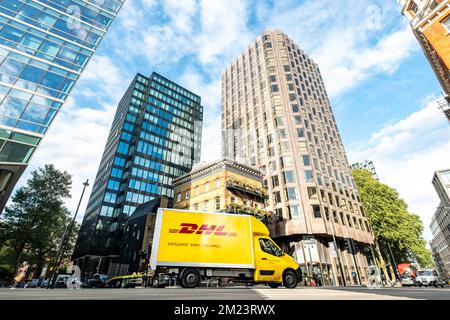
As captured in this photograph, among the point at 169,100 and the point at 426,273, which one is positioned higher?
the point at 169,100

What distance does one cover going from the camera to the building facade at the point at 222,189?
33.7 m

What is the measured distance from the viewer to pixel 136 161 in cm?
6512

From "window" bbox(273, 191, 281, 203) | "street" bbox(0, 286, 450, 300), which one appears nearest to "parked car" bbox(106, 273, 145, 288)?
"street" bbox(0, 286, 450, 300)

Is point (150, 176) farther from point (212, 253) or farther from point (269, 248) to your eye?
point (269, 248)

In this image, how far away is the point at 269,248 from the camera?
12875mm

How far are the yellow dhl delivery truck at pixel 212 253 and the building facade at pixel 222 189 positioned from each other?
17.8m

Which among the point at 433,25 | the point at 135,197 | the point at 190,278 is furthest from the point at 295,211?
the point at 135,197

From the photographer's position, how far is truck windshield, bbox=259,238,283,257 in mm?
12734

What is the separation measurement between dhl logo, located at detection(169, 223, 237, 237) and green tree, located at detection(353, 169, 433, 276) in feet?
140

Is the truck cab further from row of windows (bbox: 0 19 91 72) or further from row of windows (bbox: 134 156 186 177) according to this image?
row of windows (bbox: 134 156 186 177)

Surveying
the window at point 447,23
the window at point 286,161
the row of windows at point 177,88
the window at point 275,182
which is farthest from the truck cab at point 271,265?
the row of windows at point 177,88

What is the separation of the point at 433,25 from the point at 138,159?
6492cm

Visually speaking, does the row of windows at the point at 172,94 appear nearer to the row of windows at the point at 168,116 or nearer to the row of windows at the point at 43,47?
the row of windows at the point at 168,116
